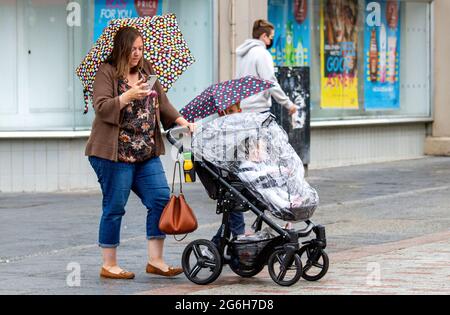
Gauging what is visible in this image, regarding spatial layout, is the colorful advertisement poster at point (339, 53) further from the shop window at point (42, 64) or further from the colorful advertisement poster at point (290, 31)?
the shop window at point (42, 64)

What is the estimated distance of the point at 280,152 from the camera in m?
8.25

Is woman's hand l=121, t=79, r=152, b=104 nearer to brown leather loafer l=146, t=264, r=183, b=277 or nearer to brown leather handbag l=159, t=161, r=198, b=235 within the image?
brown leather handbag l=159, t=161, r=198, b=235

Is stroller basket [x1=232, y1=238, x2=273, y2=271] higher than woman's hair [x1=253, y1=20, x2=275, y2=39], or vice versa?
woman's hair [x1=253, y1=20, x2=275, y2=39]

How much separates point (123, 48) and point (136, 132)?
0.58 metres

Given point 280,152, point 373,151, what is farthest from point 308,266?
point 373,151

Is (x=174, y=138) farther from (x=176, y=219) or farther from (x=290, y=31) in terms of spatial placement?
(x=290, y=31)

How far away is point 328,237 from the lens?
417 inches

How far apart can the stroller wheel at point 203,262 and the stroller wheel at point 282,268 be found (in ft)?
1.17

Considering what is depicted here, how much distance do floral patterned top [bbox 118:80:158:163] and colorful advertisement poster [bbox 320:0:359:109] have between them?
9.68 m

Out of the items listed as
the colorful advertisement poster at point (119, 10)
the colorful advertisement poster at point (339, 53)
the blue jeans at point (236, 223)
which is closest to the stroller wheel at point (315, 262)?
the blue jeans at point (236, 223)

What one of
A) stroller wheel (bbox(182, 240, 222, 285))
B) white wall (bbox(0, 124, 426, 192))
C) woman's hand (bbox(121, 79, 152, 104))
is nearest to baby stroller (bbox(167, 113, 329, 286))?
stroller wheel (bbox(182, 240, 222, 285))

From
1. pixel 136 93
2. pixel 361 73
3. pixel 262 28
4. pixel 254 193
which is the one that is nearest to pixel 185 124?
pixel 136 93

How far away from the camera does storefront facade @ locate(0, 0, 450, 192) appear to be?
14.6 metres

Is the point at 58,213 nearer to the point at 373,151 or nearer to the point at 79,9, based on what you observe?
the point at 79,9
